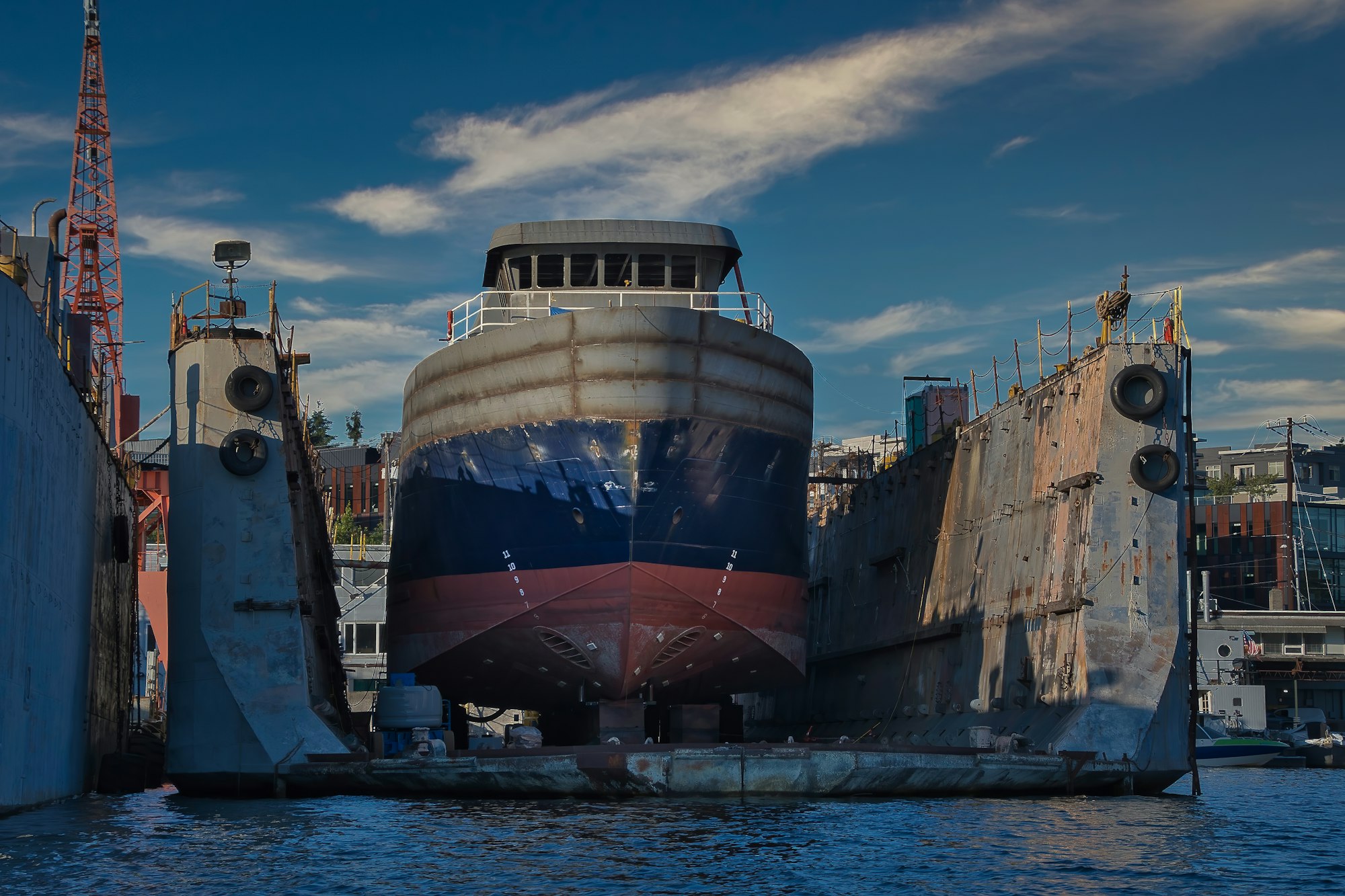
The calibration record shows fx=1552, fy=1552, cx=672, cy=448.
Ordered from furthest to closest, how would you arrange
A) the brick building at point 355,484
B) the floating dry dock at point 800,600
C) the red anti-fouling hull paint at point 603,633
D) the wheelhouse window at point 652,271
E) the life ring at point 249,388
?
the brick building at point 355,484, the wheelhouse window at point 652,271, the red anti-fouling hull paint at point 603,633, the life ring at point 249,388, the floating dry dock at point 800,600

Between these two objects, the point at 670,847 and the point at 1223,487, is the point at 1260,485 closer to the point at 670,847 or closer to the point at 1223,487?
the point at 1223,487

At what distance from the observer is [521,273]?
38344mm

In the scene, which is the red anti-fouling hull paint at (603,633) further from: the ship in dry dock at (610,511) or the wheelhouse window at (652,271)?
the wheelhouse window at (652,271)

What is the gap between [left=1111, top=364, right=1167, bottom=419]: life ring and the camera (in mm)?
28922

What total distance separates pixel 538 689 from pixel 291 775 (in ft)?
26.5

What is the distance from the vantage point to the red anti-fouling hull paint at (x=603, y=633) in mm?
30766

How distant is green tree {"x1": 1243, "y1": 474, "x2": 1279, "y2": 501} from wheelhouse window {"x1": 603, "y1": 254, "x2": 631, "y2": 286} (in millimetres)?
84259

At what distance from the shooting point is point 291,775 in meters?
26.1

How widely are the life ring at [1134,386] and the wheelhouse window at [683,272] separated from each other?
12.0 meters

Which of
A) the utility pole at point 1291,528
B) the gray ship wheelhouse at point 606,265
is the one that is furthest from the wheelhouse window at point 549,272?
the utility pole at point 1291,528

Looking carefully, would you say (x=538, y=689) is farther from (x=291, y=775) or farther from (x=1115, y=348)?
(x=1115, y=348)

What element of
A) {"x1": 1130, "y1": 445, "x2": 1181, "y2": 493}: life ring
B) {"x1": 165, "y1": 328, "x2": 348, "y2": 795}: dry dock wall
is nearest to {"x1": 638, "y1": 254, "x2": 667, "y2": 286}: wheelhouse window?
{"x1": 165, "y1": 328, "x2": 348, "y2": 795}: dry dock wall

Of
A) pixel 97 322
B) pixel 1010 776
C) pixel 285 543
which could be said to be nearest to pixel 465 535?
pixel 285 543

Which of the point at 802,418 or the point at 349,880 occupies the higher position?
the point at 802,418
